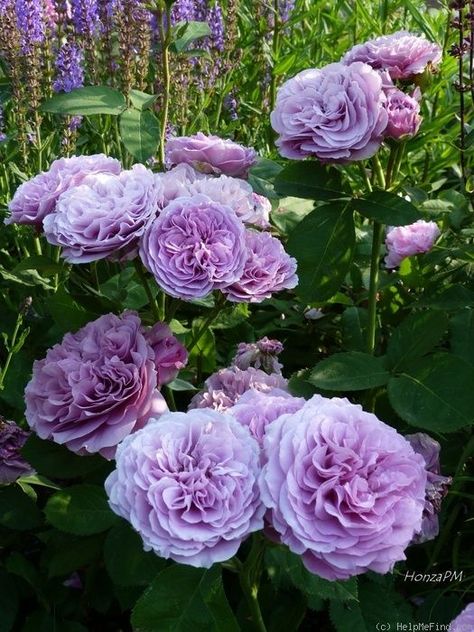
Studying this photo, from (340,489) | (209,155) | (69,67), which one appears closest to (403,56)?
(209,155)

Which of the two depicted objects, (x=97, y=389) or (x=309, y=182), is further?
(x=309, y=182)

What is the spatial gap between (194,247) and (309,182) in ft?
1.25

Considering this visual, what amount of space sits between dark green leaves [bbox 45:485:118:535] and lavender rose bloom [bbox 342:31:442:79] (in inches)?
33.8

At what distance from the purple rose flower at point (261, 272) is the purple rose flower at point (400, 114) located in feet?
0.93

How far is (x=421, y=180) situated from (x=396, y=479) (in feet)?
6.09

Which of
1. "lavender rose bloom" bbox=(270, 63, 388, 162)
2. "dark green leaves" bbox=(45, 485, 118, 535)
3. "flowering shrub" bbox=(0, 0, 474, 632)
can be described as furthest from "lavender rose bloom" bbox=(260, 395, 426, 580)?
"lavender rose bloom" bbox=(270, 63, 388, 162)

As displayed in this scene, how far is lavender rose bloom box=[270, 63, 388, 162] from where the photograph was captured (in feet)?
4.23

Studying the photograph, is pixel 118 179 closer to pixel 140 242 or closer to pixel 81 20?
pixel 140 242

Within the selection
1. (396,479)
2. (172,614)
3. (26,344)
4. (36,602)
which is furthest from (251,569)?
(26,344)

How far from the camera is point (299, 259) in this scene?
1456 millimetres

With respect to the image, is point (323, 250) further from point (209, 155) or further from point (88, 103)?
point (88, 103)

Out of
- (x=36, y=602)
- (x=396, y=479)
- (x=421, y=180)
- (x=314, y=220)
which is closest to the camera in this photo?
(x=396, y=479)

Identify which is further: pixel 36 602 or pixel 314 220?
pixel 36 602

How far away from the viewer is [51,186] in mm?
1324
